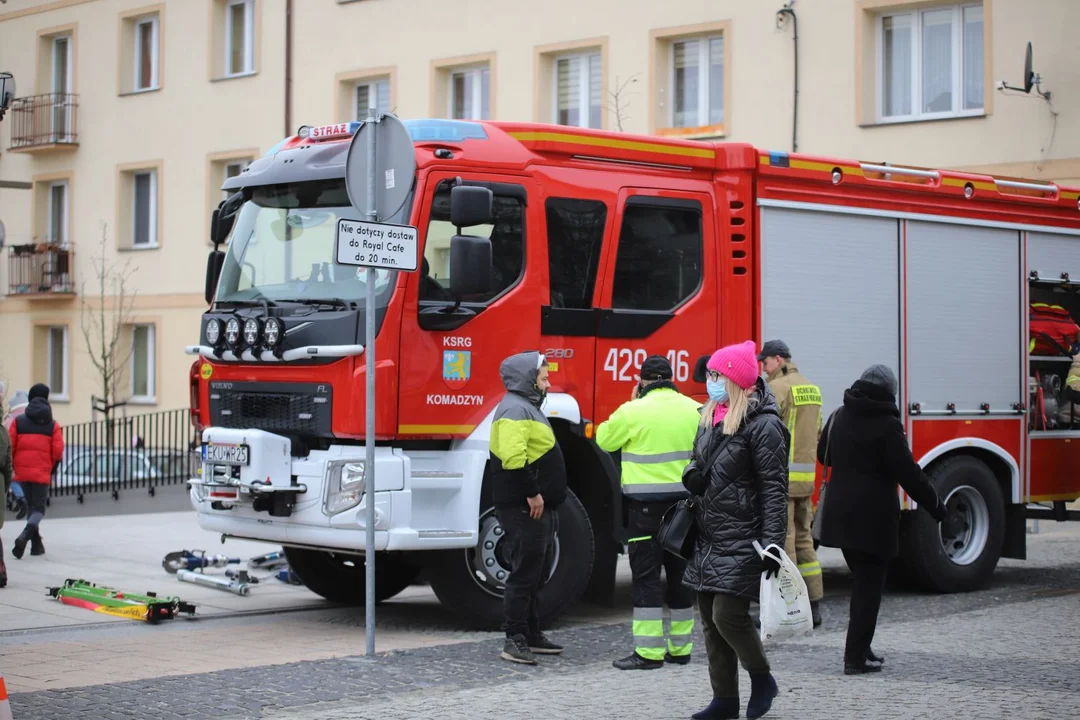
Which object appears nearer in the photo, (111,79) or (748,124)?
(748,124)

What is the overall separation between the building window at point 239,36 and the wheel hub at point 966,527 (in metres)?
18.7

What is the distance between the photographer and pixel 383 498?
9312 millimetres

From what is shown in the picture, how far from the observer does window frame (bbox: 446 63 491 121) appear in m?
24.3

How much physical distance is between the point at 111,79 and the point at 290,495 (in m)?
21.8

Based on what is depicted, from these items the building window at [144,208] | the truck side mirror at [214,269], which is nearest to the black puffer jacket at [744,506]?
the truck side mirror at [214,269]

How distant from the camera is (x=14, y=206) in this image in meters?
31.4

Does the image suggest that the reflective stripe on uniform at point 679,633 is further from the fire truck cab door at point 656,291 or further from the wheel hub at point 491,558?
the fire truck cab door at point 656,291

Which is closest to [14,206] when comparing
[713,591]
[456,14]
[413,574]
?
[456,14]

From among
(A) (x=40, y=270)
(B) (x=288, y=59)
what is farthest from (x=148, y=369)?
(B) (x=288, y=59)

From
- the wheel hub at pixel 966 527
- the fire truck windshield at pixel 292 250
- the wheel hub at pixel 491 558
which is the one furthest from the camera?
the wheel hub at pixel 966 527

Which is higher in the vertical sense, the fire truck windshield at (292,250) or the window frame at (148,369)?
the fire truck windshield at (292,250)

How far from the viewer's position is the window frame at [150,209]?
1137 inches

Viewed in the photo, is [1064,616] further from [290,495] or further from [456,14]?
[456,14]

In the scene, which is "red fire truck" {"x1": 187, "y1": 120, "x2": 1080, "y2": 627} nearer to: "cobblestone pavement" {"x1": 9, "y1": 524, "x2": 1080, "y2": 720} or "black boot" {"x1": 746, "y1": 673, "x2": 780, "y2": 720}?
"cobblestone pavement" {"x1": 9, "y1": 524, "x2": 1080, "y2": 720}
